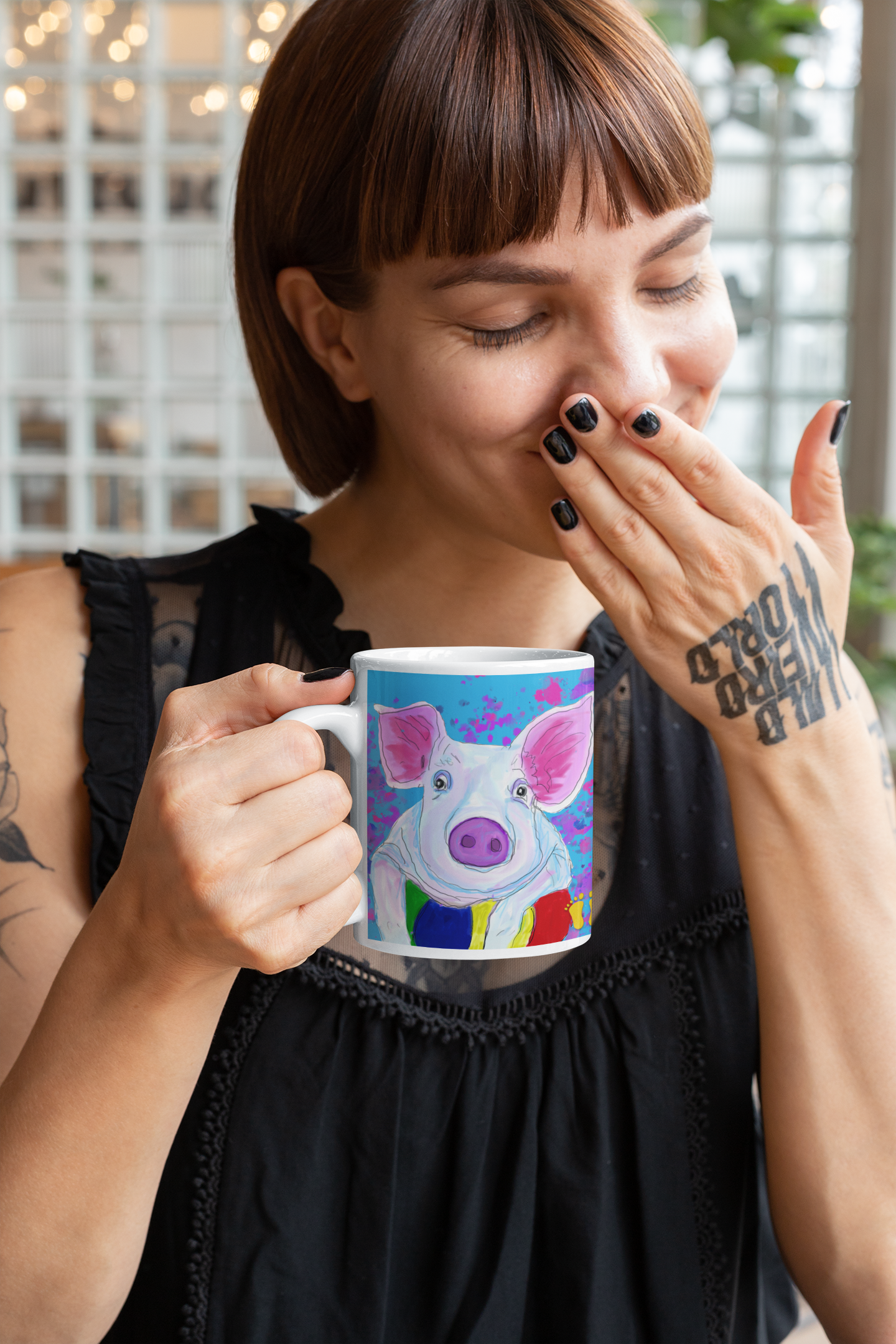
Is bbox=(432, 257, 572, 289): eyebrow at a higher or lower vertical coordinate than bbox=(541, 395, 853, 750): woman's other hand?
higher

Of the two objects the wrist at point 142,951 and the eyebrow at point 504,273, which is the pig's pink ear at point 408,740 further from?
the eyebrow at point 504,273

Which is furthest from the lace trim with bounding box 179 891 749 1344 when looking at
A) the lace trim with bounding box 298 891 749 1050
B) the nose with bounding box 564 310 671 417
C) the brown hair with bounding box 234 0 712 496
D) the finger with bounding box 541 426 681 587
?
the brown hair with bounding box 234 0 712 496

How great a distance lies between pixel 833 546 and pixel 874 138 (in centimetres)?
271

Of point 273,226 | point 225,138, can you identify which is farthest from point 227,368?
point 273,226

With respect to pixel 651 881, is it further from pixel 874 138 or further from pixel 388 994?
pixel 874 138

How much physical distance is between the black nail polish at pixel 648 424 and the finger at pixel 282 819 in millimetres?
317

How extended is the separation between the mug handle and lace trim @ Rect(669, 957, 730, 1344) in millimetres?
Answer: 394

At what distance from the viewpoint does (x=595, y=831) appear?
98cm

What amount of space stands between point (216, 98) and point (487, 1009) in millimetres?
3375

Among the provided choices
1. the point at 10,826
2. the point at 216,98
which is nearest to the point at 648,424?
the point at 10,826

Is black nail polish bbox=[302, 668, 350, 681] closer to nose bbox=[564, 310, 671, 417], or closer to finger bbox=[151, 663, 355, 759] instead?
finger bbox=[151, 663, 355, 759]

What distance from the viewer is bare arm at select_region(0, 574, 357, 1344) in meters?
0.61

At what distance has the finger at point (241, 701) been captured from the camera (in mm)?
651

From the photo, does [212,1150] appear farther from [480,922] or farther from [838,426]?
[838,426]
